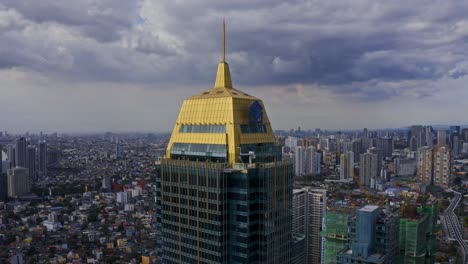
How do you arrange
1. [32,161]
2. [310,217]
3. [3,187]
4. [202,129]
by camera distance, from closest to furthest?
[202,129] < [310,217] < [3,187] < [32,161]

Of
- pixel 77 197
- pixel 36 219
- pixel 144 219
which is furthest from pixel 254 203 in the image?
pixel 77 197

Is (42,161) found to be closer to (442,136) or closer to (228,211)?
(228,211)

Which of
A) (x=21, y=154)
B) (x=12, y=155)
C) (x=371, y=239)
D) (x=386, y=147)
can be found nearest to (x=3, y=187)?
(x=21, y=154)

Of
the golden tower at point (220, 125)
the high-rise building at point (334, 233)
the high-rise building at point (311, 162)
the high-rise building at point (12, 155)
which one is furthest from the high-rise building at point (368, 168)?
the high-rise building at point (12, 155)

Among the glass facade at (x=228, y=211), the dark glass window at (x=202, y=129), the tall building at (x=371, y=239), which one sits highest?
the dark glass window at (x=202, y=129)

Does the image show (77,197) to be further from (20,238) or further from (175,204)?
(175,204)

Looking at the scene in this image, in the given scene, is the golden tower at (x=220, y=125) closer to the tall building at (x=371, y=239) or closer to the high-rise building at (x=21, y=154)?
the tall building at (x=371, y=239)

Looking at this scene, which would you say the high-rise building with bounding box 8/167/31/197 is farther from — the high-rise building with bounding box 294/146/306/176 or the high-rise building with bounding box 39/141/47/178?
the high-rise building with bounding box 294/146/306/176
